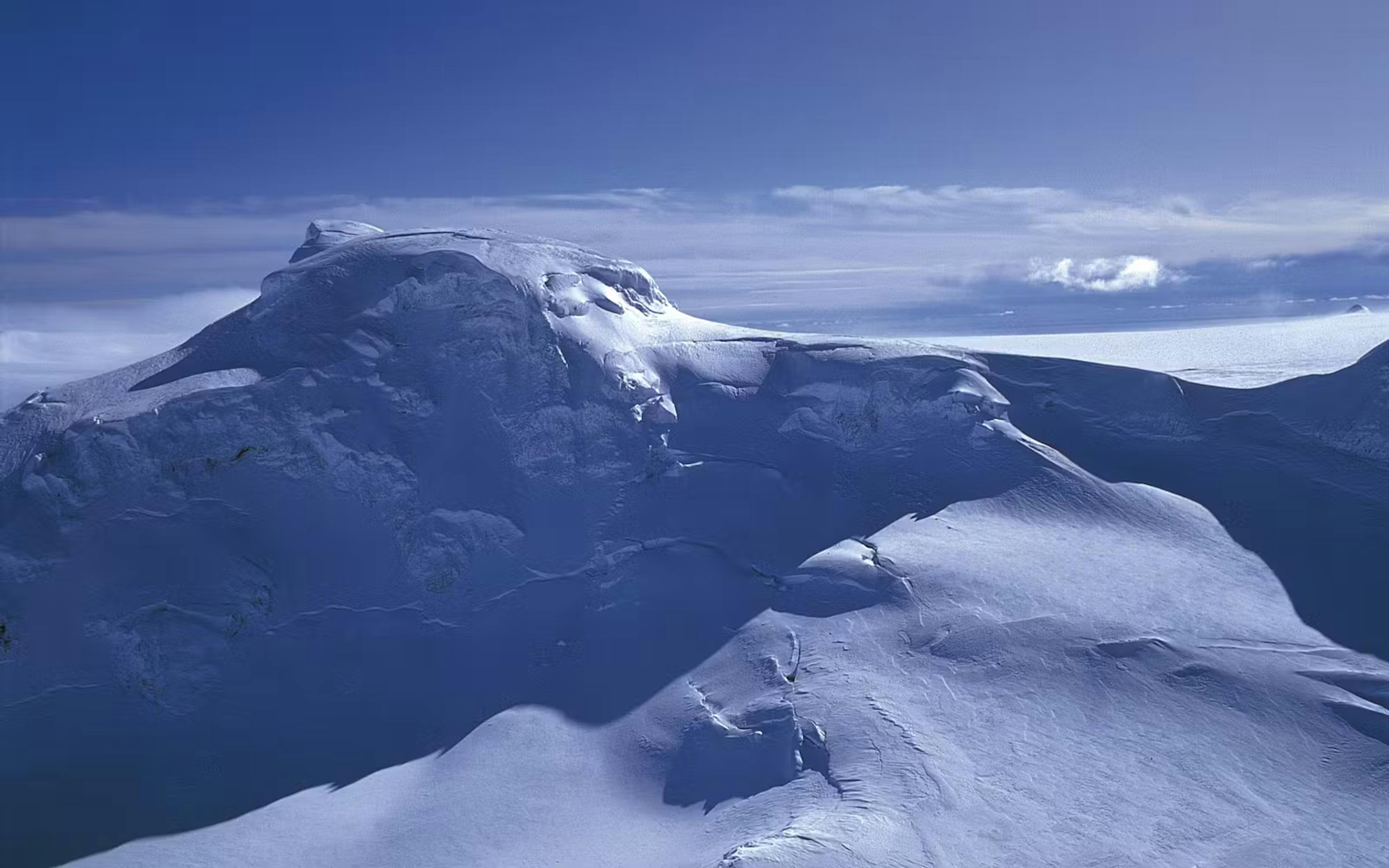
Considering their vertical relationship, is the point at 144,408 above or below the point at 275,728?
above

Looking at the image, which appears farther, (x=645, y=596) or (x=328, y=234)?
(x=328, y=234)

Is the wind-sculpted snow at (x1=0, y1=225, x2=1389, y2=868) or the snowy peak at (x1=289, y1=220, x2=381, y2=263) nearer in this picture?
the wind-sculpted snow at (x1=0, y1=225, x2=1389, y2=868)

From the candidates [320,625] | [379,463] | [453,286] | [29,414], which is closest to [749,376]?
[453,286]

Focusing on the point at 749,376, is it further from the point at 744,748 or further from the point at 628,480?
the point at 744,748

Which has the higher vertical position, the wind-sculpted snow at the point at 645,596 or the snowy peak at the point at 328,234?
the snowy peak at the point at 328,234

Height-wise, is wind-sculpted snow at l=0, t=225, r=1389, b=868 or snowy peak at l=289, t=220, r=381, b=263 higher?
snowy peak at l=289, t=220, r=381, b=263

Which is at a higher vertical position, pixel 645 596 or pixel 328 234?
pixel 328 234

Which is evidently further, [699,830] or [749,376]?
[749,376]

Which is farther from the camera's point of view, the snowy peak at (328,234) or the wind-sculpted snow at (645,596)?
the snowy peak at (328,234)
